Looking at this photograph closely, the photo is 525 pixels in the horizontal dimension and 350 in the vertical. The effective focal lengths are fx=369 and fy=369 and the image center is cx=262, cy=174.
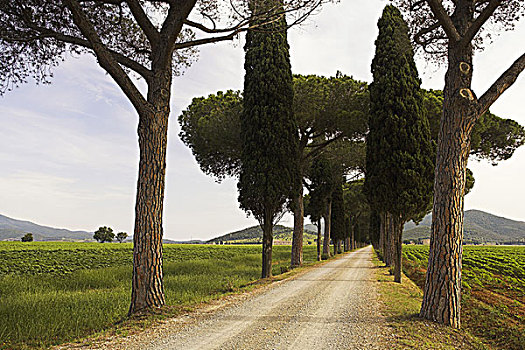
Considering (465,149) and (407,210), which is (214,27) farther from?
(407,210)

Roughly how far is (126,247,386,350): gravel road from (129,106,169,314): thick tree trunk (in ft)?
4.38

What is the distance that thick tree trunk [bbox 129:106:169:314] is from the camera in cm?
735

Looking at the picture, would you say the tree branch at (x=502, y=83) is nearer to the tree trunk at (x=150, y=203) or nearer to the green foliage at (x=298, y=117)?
the tree trunk at (x=150, y=203)

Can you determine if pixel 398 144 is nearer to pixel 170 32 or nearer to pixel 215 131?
pixel 215 131

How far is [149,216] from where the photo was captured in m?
7.53

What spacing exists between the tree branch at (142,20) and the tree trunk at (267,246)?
8683 millimetres

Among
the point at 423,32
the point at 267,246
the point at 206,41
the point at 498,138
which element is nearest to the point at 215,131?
the point at 267,246

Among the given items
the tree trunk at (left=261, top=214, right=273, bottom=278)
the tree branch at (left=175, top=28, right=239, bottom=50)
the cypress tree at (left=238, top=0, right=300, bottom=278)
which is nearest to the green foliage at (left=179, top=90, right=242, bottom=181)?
the cypress tree at (left=238, top=0, right=300, bottom=278)

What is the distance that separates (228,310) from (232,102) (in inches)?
551

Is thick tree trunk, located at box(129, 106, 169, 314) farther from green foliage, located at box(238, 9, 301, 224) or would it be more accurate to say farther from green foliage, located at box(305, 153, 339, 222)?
green foliage, located at box(305, 153, 339, 222)

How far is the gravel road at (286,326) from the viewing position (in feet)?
17.0

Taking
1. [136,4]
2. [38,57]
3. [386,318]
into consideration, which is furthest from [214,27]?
[386,318]

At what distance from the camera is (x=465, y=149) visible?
7117 mm

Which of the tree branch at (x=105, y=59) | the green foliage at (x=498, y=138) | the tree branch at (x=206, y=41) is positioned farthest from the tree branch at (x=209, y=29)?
the green foliage at (x=498, y=138)
